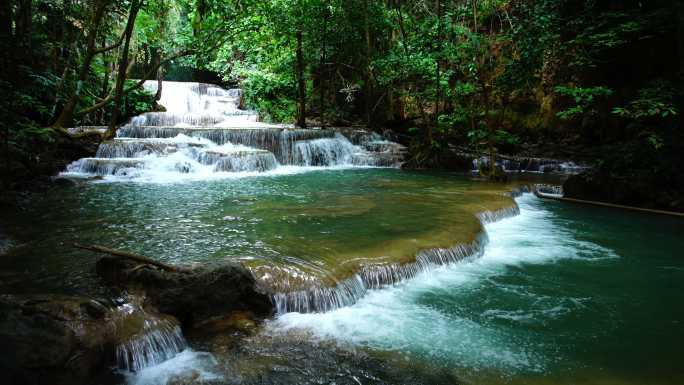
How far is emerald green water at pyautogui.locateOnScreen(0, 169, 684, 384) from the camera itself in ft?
12.0

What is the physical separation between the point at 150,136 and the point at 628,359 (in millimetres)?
14867

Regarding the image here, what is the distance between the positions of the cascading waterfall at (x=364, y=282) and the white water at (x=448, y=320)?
0.23ft

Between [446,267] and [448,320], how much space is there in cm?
134

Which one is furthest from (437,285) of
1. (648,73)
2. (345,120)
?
(345,120)

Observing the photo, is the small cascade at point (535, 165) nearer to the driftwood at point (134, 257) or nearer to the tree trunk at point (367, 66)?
the tree trunk at point (367, 66)

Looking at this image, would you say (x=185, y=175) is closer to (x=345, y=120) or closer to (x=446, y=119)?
(x=446, y=119)

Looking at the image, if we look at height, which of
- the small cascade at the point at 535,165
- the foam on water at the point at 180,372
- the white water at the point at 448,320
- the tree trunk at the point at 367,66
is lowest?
the foam on water at the point at 180,372

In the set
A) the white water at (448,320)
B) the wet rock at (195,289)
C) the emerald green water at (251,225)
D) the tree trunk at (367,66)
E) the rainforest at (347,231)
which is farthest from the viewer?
the tree trunk at (367,66)

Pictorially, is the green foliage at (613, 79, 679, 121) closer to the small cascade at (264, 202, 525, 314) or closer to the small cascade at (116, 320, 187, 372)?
the small cascade at (264, 202, 525, 314)

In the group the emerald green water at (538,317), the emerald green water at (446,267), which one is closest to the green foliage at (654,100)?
the emerald green water at (446,267)

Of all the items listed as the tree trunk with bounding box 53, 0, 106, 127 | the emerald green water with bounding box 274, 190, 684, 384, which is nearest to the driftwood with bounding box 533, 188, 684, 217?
the emerald green water with bounding box 274, 190, 684, 384

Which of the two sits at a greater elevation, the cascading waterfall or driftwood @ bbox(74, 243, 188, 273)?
driftwood @ bbox(74, 243, 188, 273)

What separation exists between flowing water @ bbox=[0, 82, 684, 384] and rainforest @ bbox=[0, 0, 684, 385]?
0.09 ft

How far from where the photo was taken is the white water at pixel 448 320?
3.60 m
